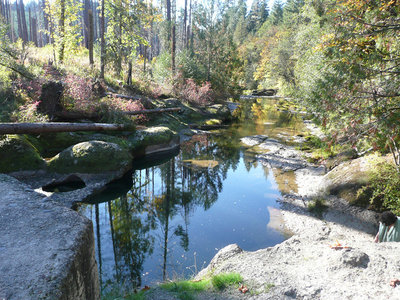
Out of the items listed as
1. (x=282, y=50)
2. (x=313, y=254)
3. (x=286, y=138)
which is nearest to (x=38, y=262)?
(x=313, y=254)

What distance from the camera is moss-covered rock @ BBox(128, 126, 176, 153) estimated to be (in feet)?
38.6

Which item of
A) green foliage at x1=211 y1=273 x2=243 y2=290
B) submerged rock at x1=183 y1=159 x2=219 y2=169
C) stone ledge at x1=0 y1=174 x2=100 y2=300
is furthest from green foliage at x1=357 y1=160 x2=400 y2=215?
stone ledge at x1=0 y1=174 x2=100 y2=300

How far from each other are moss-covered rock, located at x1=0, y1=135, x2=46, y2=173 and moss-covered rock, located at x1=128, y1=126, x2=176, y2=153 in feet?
12.7

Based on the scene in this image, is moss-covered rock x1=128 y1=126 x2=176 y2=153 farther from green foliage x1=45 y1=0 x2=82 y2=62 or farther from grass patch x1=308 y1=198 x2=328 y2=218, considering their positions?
green foliage x1=45 y1=0 x2=82 y2=62

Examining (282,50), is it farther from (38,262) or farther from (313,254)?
(38,262)

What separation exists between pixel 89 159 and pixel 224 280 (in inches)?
252

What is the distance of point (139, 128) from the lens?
13141mm

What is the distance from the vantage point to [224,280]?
4.01 metres

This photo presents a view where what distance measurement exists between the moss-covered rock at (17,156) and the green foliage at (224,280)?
6905mm

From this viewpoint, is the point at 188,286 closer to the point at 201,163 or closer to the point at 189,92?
the point at 201,163

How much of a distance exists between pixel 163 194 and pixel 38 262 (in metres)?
6.30

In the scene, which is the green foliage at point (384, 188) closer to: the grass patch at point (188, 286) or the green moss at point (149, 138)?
the grass patch at point (188, 286)

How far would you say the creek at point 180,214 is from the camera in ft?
18.4

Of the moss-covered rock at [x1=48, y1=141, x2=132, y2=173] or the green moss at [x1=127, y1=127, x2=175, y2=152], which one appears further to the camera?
the green moss at [x1=127, y1=127, x2=175, y2=152]
